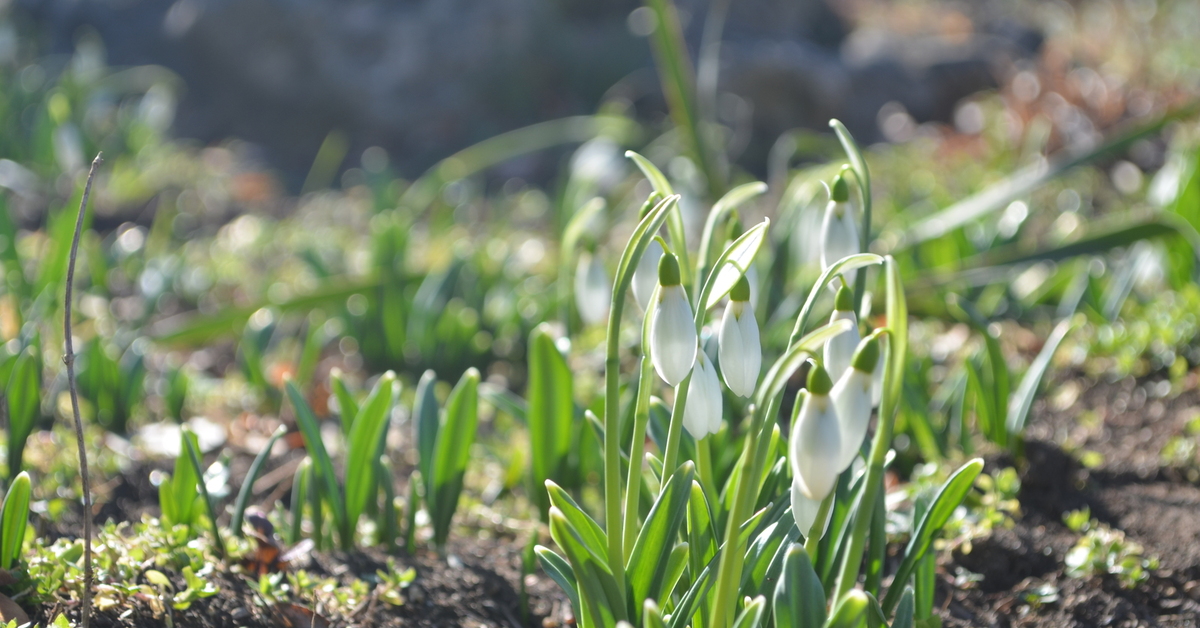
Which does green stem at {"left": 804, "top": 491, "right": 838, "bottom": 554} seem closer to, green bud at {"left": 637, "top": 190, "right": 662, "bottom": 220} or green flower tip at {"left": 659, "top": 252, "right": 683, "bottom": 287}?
green flower tip at {"left": 659, "top": 252, "right": 683, "bottom": 287}

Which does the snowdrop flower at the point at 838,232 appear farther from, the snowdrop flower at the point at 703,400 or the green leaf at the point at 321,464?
the green leaf at the point at 321,464

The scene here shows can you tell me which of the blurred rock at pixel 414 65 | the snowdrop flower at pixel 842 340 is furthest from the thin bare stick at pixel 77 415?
the blurred rock at pixel 414 65

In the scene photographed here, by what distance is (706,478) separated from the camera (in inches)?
45.1

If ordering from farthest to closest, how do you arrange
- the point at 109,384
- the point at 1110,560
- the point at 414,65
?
the point at 414,65 < the point at 109,384 < the point at 1110,560

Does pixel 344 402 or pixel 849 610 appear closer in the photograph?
pixel 849 610

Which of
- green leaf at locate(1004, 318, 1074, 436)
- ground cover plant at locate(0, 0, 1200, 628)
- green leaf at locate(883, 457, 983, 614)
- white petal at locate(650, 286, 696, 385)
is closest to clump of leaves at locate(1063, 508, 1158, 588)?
ground cover plant at locate(0, 0, 1200, 628)

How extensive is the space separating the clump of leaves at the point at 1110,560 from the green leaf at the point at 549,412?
87 cm

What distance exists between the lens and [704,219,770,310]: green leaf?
959mm

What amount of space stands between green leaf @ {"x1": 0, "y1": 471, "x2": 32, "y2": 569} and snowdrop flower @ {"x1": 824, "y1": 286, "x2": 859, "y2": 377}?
1094 millimetres

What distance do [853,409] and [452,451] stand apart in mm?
895

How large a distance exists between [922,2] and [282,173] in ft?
22.5

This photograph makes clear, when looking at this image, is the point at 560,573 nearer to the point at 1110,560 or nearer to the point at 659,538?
the point at 659,538

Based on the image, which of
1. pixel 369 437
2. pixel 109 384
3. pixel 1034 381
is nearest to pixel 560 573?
pixel 369 437

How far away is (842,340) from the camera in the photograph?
977 millimetres
